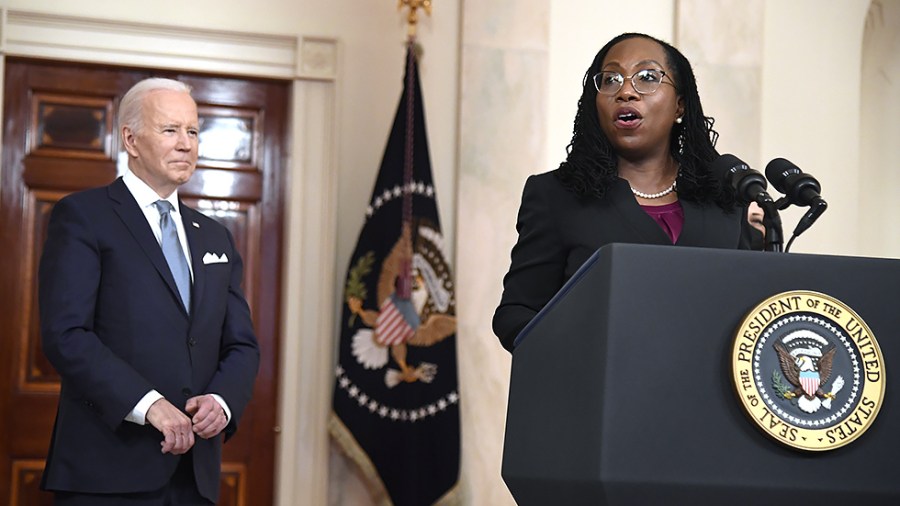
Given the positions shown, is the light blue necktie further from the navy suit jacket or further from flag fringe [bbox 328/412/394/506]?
flag fringe [bbox 328/412/394/506]

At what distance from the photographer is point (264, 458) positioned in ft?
18.1

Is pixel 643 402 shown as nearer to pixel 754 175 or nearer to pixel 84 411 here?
pixel 754 175

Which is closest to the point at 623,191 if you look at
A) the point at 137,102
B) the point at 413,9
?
the point at 137,102

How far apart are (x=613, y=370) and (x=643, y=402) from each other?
6 cm

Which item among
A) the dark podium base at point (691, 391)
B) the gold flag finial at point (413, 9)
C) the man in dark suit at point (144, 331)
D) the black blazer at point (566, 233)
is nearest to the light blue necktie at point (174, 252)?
the man in dark suit at point (144, 331)

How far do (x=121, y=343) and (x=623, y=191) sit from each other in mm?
1687

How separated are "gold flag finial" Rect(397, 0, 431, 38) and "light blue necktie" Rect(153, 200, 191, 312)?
2221mm

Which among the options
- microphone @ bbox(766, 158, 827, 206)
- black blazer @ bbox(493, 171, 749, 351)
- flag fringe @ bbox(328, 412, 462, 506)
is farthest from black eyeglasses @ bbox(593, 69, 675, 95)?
flag fringe @ bbox(328, 412, 462, 506)

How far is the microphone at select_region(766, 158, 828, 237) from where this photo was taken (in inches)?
80.3

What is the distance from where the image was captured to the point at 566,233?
228cm

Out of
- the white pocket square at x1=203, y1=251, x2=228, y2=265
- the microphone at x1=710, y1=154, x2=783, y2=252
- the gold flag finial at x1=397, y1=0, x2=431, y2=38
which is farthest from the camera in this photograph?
the gold flag finial at x1=397, y1=0, x2=431, y2=38

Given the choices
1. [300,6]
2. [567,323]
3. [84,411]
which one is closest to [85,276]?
[84,411]

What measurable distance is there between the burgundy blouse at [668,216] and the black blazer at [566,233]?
0.09 feet

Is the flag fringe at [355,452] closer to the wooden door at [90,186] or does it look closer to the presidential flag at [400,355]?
the presidential flag at [400,355]
